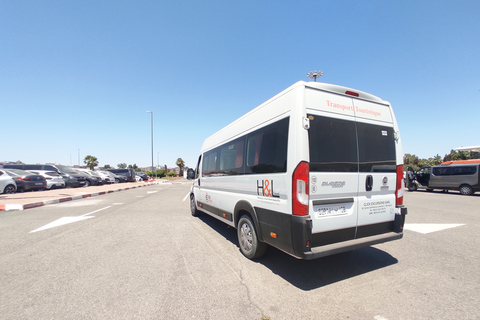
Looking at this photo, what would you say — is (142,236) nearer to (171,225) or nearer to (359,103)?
(171,225)

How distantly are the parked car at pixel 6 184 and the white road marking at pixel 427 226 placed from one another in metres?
18.9

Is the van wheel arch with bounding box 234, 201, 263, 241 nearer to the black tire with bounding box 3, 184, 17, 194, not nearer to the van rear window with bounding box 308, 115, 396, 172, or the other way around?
the van rear window with bounding box 308, 115, 396, 172

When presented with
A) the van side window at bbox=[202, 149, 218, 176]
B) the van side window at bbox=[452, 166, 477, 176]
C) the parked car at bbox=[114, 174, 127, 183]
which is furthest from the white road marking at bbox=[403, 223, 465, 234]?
the parked car at bbox=[114, 174, 127, 183]

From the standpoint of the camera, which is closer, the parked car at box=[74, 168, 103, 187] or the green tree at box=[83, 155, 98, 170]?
the parked car at box=[74, 168, 103, 187]

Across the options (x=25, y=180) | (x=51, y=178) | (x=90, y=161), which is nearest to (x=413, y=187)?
(x=25, y=180)

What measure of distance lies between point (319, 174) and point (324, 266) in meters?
1.62

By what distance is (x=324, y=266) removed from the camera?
3467 millimetres

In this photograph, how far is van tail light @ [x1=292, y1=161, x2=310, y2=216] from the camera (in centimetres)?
276

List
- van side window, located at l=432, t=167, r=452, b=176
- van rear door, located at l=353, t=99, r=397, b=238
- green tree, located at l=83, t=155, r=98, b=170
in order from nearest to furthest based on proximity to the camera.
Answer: van rear door, located at l=353, t=99, r=397, b=238 < van side window, located at l=432, t=167, r=452, b=176 < green tree, located at l=83, t=155, r=98, b=170

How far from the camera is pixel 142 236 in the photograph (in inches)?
200

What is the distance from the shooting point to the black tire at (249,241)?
11.9 ft

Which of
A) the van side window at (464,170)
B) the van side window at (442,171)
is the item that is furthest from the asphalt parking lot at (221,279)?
the van side window at (442,171)

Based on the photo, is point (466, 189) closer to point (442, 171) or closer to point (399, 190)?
point (442, 171)

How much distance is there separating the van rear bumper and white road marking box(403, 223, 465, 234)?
2.73m
